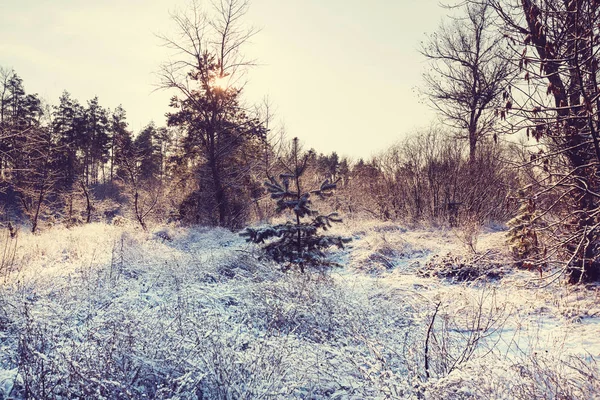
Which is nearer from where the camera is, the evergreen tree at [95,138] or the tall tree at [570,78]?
the tall tree at [570,78]

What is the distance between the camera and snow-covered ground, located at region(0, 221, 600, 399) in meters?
2.66

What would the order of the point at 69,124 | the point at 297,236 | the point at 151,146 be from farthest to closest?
1. the point at 151,146
2. the point at 69,124
3. the point at 297,236

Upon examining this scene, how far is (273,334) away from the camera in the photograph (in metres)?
3.92

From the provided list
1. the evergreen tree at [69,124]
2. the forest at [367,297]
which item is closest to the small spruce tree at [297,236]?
the forest at [367,297]

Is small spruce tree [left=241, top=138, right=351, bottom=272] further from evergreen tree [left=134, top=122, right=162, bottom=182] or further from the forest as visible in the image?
evergreen tree [left=134, top=122, right=162, bottom=182]

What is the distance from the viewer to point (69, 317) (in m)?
3.91

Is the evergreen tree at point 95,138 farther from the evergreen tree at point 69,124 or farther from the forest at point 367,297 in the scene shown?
the forest at point 367,297

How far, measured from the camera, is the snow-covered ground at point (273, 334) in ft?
8.71

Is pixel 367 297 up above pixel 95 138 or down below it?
below

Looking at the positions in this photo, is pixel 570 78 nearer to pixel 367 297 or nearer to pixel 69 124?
pixel 367 297

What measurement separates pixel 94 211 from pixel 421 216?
2193cm

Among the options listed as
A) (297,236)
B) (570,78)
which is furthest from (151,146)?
(570,78)

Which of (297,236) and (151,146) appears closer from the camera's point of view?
(297,236)

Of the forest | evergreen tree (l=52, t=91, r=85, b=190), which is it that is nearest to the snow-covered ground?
the forest
